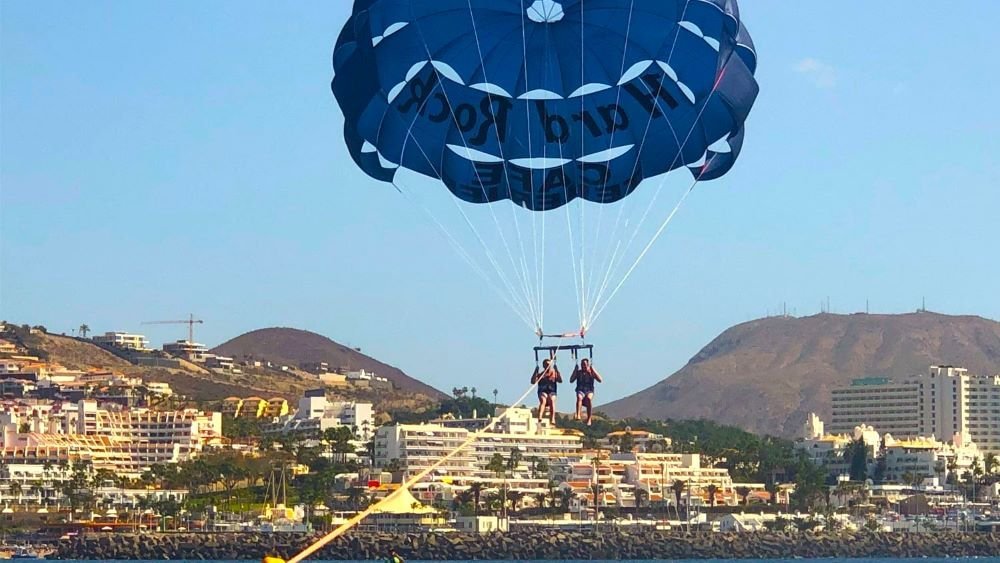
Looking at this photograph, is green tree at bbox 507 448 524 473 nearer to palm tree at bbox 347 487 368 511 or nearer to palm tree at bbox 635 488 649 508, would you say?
palm tree at bbox 635 488 649 508

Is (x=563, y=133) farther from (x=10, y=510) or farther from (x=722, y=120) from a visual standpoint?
(x=10, y=510)

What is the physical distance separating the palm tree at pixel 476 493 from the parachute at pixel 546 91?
8846 cm

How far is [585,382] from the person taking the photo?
30.8 m

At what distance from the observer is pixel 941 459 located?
6516 inches

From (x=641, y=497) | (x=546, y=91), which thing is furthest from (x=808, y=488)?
(x=546, y=91)

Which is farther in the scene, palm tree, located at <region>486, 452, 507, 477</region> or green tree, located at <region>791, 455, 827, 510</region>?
green tree, located at <region>791, 455, 827, 510</region>

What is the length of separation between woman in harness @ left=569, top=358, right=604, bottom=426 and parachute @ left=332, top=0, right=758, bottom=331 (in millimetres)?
3811

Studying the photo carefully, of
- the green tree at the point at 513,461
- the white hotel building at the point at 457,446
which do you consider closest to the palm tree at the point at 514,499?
the white hotel building at the point at 457,446

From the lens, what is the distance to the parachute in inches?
1267

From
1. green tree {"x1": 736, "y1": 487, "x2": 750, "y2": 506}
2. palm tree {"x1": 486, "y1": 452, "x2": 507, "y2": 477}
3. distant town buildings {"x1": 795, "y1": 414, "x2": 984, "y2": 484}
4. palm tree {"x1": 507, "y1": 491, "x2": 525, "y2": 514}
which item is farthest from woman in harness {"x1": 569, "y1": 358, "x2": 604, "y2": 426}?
distant town buildings {"x1": 795, "y1": 414, "x2": 984, "y2": 484}

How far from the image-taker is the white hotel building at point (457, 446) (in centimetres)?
13950

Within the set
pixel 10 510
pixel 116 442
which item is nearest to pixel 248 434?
pixel 116 442

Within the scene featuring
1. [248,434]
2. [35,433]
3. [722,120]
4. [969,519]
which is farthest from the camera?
[248,434]

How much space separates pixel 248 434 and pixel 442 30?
480 ft
